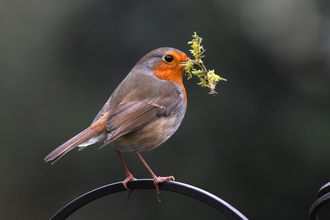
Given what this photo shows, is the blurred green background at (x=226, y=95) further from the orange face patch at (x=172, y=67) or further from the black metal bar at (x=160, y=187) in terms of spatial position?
the black metal bar at (x=160, y=187)

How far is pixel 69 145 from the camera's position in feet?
9.75

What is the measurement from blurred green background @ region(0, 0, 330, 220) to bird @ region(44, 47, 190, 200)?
0.82 m

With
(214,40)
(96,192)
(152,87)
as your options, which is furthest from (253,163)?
(96,192)

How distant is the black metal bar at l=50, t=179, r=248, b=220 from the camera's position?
7.21 ft

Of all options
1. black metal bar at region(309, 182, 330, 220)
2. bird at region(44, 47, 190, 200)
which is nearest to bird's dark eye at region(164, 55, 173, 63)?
bird at region(44, 47, 190, 200)

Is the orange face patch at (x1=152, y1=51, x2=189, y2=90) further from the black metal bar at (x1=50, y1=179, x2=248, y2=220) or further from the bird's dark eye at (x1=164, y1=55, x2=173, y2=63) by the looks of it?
the black metal bar at (x1=50, y1=179, x2=248, y2=220)

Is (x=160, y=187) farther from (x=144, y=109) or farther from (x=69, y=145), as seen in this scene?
(x=144, y=109)

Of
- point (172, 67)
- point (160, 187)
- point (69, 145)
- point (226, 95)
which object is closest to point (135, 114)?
point (172, 67)

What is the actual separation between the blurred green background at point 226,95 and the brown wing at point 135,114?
1.02 meters

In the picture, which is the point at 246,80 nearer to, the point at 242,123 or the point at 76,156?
the point at 242,123

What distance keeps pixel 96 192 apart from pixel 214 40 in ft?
7.40

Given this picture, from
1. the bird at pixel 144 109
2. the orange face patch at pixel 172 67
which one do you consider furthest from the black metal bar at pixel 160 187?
the orange face patch at pixel 172 67

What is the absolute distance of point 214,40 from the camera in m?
4.46

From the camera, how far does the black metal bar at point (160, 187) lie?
2.20 metres
